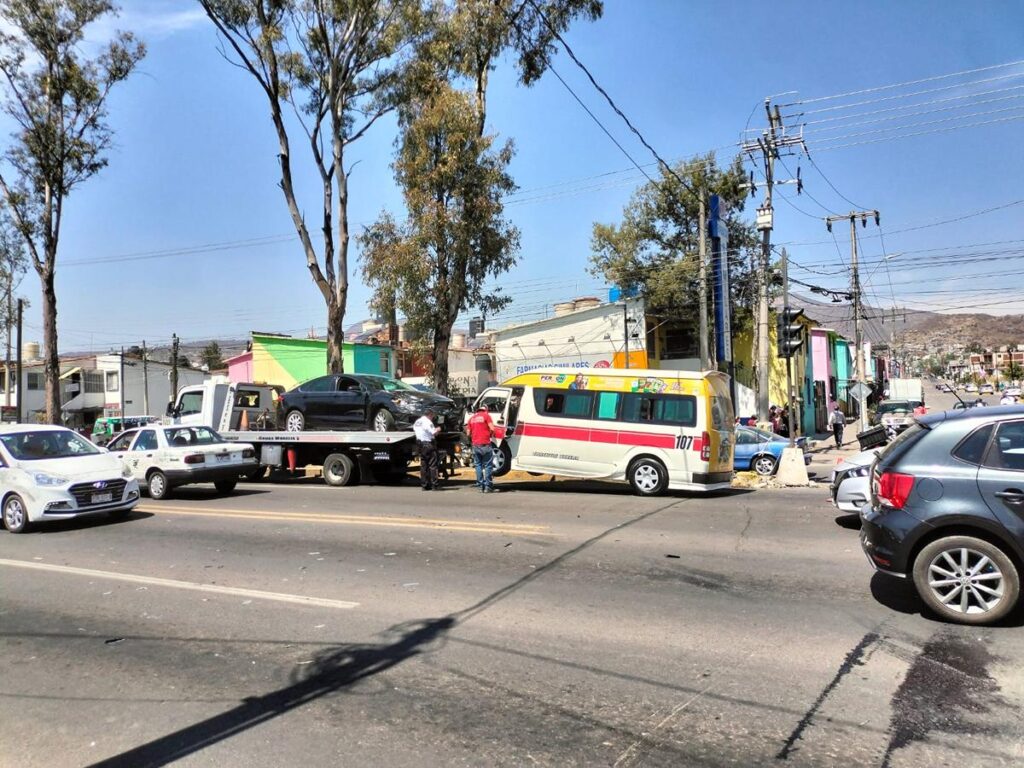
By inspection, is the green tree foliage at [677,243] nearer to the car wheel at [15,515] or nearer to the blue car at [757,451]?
the blue car at [757,451]

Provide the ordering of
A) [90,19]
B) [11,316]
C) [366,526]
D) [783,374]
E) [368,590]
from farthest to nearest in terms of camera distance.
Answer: [11,316] → [783,374] → [90,19] → [366,526] → [368,590]

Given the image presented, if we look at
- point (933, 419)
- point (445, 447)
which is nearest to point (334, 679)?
point (933, 419)

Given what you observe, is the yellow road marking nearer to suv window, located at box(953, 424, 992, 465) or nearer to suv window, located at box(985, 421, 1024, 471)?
suv window, located at box(953, 424, 992, 465)

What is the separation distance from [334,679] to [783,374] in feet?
122

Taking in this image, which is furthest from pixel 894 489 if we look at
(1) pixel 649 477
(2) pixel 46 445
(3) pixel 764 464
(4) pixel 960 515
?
(3) pixel 764 464

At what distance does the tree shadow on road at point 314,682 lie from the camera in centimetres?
366

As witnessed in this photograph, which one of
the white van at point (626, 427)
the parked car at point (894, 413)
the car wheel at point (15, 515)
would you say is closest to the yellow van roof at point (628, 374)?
the white van at point (626, 427)

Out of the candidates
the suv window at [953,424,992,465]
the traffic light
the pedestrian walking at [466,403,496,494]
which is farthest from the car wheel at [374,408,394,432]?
the suv window at [953,424,992,465]

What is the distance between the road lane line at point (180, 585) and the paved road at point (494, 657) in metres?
0.05

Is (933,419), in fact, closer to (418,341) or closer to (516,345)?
(418,341)

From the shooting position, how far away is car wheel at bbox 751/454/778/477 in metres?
19.8

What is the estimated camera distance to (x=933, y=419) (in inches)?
232

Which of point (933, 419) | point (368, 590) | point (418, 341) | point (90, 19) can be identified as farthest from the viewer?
point (90, 19)

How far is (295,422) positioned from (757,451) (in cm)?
1251
